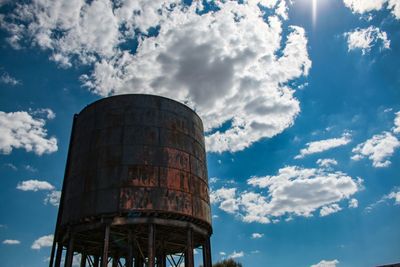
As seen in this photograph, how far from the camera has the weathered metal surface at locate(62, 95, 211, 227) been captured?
16.8 metres

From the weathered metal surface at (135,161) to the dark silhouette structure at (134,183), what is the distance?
1.9 inches

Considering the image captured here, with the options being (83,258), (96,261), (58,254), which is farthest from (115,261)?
(58,254)

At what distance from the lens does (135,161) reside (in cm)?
1755

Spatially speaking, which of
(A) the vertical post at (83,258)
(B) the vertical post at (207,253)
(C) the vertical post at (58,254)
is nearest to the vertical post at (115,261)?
(A) the vertical post at (83,258)

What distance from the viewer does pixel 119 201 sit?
16.4m

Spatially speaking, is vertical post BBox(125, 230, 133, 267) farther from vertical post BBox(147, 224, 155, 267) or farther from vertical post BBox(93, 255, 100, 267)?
vertical post BBox(93, 255, 100, 267)

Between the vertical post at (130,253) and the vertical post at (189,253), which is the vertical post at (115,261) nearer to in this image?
the vertical post at (130,253)

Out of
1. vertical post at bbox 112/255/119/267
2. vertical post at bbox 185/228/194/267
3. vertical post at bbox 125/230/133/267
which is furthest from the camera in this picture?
vertical post at bbox 112/255/119/267

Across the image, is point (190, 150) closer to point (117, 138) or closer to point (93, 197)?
point (117, 138)

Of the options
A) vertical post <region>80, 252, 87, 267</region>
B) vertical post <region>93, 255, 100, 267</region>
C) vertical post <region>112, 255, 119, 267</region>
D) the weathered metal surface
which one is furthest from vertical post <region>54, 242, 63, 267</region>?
vertical post <region>112, 255, 119, 267</region>

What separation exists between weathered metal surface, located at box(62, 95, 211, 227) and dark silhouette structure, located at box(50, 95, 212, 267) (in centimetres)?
5

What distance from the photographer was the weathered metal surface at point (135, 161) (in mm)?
16797

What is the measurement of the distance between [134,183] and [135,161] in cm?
124

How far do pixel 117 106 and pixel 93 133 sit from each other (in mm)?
2076
